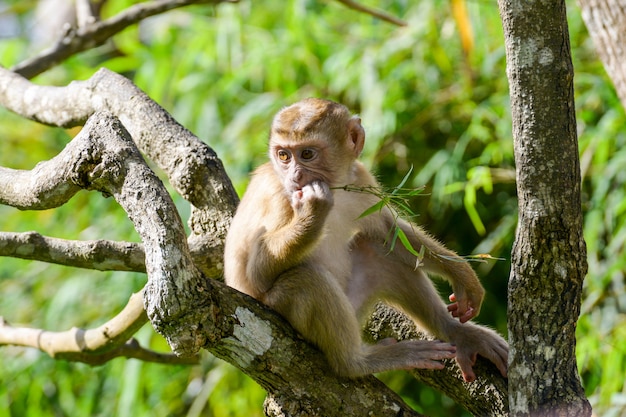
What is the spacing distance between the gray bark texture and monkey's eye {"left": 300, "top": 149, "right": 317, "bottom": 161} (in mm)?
548

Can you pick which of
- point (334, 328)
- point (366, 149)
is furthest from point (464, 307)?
point (366, 149)

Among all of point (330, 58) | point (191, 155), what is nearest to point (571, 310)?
point (191, 155)

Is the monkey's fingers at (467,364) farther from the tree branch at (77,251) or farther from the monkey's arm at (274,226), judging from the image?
the tree branch at (77,251)

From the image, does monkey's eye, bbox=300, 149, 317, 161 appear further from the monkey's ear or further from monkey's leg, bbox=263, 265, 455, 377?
monkey's leg, bbox=263, 265, 455, 377

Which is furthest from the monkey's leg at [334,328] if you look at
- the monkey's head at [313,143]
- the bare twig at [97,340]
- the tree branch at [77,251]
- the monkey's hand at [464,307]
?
the bare twig at [97,340]

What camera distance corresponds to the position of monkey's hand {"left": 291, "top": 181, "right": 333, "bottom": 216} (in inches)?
128

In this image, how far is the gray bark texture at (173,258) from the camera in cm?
268

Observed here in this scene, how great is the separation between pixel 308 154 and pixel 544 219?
4.17 ft

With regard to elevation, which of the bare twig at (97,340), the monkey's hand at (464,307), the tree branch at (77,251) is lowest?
the bare twig at (97,340)

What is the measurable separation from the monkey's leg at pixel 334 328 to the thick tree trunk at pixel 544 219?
0.60 metres

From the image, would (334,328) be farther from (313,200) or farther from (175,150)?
(175,150)

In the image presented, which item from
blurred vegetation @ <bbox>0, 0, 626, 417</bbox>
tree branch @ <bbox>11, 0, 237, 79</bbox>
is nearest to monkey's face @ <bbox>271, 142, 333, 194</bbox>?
tree branch @ <bbox>11, 0, 237, 79</bbox>

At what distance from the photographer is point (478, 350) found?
11.1 ft

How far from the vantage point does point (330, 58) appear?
7008 mm
